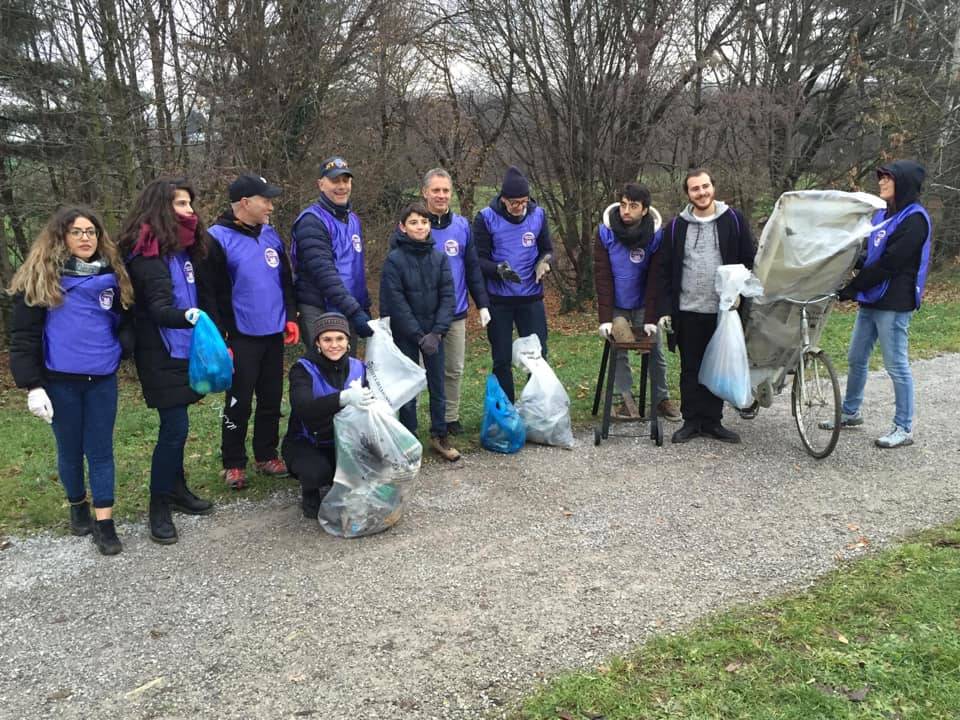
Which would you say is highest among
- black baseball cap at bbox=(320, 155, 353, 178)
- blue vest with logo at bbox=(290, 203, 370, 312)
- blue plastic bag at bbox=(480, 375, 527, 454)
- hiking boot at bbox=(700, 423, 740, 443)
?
black baseball cap at bbox=(320, 155, 353, 178)

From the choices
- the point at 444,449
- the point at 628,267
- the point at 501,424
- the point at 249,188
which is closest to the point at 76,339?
the point at 249,188

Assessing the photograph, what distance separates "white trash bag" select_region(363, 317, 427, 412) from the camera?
14.6ft

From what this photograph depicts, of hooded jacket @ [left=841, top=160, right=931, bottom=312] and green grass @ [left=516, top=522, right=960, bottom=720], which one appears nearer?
green grass @ [left=516, top=522, right=960, bottom=720]

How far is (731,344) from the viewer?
5031 millimetres

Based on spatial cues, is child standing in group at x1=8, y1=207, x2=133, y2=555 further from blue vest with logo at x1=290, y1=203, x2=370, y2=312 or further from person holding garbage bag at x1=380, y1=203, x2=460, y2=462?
person holding garbage bag at x1=380, y1=203, x2=460, y2=462

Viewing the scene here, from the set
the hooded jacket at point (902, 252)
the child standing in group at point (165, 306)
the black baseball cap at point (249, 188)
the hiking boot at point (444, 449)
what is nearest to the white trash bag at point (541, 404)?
the hiking boot at point (444, 449)

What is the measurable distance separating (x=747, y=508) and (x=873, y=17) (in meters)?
15.6

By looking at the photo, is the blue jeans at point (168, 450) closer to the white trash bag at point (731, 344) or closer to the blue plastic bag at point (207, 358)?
the blue plastic bag at point (207, 358)

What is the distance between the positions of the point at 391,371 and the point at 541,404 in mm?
1260

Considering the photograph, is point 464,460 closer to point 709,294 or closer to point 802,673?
point 709,294

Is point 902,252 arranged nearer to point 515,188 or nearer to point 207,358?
point 515,188

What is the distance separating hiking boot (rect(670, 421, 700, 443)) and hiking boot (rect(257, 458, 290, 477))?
8.93 ft

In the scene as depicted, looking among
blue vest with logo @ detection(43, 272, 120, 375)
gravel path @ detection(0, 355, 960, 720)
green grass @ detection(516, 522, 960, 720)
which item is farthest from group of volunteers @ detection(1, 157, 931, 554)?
green grass @ detection(516, 522, 960, 720)

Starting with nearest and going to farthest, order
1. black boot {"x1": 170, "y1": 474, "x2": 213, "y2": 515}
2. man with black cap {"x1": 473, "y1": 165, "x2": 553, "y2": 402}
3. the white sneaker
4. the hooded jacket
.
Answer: black boot {"x1": 170, "y1": 474, "x2": 213, "y2": 515}, the hooded jacket, the white sneaker, man with black cap {"x1": 473, "y1": 165, "x2": 553, "y2": 402}
